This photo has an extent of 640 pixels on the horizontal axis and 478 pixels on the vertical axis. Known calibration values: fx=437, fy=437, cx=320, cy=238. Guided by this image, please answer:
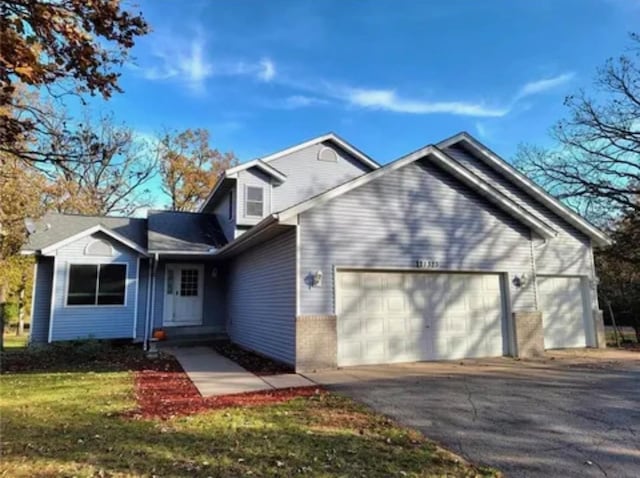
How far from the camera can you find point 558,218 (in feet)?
47.6

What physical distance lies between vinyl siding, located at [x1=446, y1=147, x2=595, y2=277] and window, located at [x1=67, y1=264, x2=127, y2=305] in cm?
1221

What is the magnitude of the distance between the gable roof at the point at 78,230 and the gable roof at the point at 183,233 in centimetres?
59

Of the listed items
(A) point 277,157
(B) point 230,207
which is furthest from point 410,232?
(B) point 230,207

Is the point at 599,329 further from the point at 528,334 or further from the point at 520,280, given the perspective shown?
the point at 520,280

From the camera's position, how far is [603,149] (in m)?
19.4

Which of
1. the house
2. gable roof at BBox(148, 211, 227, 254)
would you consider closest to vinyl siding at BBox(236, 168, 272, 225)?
the house

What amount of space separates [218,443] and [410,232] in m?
7.34

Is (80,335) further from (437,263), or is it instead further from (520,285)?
(520,285)

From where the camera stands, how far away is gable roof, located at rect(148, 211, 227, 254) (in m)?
14.9

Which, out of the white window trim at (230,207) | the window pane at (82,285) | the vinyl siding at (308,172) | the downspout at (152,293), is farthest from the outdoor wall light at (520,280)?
the window pane at (82,285)

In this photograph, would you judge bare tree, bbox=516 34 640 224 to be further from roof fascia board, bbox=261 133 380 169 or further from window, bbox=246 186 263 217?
window, bbox=246 186 263 217

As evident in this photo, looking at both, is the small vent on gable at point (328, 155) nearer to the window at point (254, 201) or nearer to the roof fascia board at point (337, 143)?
the roof fascia board at point (337, 143)

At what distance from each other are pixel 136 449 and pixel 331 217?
6470 mm

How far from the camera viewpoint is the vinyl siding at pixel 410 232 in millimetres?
9766
